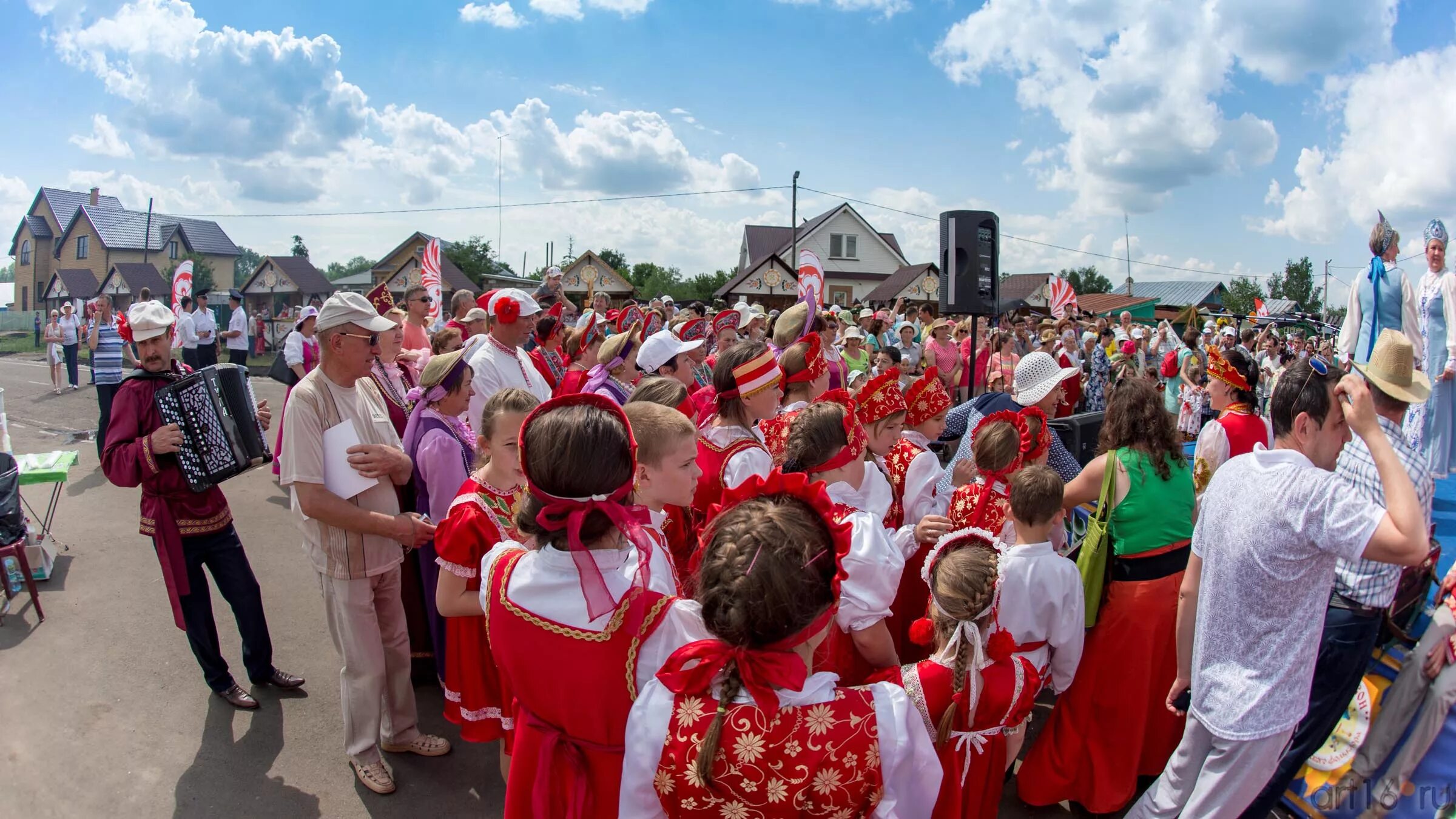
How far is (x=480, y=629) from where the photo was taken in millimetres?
3148

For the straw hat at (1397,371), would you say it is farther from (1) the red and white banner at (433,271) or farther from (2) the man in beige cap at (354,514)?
(1) the red and white banner at (433,271)

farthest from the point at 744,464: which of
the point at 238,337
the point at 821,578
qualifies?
the point at 238,337

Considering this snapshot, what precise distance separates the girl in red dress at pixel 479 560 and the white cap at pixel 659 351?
197cm

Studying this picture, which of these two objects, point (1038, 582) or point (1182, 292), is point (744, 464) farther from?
point (1182, 292)

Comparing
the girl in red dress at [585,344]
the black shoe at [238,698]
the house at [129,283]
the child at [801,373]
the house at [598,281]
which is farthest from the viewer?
the house at [598,281]

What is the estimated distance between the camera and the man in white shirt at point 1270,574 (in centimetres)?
221

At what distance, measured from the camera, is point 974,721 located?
2.46 m

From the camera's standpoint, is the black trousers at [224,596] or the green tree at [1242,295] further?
the green tree at [1242,295]

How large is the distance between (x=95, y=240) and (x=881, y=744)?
64.3 m

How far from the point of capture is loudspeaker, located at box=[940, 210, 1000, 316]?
7.08 m

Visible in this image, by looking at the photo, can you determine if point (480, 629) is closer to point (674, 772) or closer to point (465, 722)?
point (465, 722)

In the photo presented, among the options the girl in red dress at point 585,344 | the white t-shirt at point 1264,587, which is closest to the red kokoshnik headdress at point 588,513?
the white t-shirt at point 1264,587

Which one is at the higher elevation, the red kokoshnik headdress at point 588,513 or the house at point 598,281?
the house at point 598,281

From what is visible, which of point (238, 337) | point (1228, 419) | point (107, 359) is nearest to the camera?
point (1228, 419)
